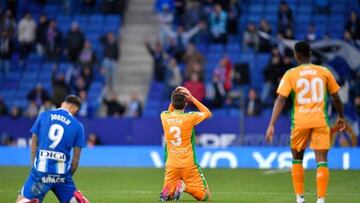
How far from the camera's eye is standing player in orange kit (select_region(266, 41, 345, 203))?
13.4 metres

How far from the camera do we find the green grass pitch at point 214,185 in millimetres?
15849

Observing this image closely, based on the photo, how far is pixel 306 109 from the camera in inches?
530

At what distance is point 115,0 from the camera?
111 feet

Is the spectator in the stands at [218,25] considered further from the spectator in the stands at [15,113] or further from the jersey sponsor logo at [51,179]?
the jersey sponsor logo at [51,179]

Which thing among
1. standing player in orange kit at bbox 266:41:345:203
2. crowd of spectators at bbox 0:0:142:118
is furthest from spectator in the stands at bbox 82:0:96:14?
standing player in orange kit at bbox 266:41:345:203

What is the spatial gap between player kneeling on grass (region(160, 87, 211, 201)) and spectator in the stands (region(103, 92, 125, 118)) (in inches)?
562

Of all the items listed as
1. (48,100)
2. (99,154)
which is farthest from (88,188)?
(48,100)

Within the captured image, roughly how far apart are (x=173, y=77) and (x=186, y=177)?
14485 millimetres

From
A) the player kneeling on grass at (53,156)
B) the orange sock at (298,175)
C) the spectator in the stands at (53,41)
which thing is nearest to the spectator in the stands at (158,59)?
the spectator in the stands at (53,41)

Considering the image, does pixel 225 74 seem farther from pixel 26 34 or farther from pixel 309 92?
pixel 309 92

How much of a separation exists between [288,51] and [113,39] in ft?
19.3

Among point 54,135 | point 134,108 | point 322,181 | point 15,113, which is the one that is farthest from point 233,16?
point 54,135

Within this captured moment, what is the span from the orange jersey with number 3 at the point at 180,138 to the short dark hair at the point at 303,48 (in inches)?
94.2

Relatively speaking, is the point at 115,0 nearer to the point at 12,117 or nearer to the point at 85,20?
the point at 85,20
